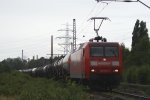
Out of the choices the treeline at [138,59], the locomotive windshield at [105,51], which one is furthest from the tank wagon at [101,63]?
the treeline at [138,59]

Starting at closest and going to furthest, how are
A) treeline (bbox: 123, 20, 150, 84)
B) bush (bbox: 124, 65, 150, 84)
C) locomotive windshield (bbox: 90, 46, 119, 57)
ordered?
1. locomotive windshield (bbox: 90, 46, 119, 57)
2. bush (bbox: 124, 65, 150, 84)
3. treeline (bbox: 123, 20, 150, 84)

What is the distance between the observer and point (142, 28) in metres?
91.5

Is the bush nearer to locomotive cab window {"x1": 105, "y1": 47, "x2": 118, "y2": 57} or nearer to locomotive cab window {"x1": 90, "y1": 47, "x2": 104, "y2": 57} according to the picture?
locomotive cab window {"x1": 105, "y1": 47, "x2": 118, "y2": 57}

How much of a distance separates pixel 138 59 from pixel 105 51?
39.5m

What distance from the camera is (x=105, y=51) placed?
2902 centimetres

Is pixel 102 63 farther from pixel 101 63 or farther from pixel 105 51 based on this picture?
pixel 105 51

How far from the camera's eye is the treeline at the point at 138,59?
4388 centimetres

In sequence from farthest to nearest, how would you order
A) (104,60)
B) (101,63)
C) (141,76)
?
(141,76) → (104,60) → (101,63)

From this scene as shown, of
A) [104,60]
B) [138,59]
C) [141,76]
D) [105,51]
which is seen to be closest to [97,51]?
[105,51]

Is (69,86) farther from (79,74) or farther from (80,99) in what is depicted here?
(79,74)

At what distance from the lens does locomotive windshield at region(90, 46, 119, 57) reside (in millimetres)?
28906

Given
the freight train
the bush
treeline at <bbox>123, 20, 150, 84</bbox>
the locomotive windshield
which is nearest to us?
the freight train

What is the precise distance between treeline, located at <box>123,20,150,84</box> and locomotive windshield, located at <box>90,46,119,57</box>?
13338 millimetres

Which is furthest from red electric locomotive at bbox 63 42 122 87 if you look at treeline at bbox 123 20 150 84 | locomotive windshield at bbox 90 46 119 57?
treeline at bbox 123 20 150 84
